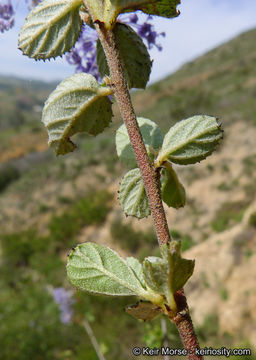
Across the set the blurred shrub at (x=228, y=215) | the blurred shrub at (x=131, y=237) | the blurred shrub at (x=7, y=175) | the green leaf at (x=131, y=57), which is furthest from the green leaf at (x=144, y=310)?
the blurred shrub at (x=7, y=175)

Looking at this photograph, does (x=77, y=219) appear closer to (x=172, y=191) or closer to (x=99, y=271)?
(x=172, y=191)

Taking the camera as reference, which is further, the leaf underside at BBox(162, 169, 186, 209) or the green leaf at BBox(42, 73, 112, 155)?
the leaf underside at BBox(162, 169, 186, 209)

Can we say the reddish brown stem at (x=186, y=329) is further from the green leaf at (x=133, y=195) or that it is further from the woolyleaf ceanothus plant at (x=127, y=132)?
the green leaf at (x=133, y=195)

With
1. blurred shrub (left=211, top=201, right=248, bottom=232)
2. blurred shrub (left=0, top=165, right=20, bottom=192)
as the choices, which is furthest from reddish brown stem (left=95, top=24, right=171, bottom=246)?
blurred shrub (left=0, top=165, right=20, bottom=192)

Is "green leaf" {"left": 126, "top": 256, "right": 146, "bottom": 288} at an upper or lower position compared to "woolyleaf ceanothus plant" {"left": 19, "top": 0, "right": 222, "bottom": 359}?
lower

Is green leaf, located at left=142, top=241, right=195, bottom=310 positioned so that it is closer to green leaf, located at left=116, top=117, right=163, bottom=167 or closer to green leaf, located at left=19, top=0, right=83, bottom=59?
green leaf, located at left=116, top=117, right=163, bottom=167

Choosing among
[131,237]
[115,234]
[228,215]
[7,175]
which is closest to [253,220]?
[228,215]
